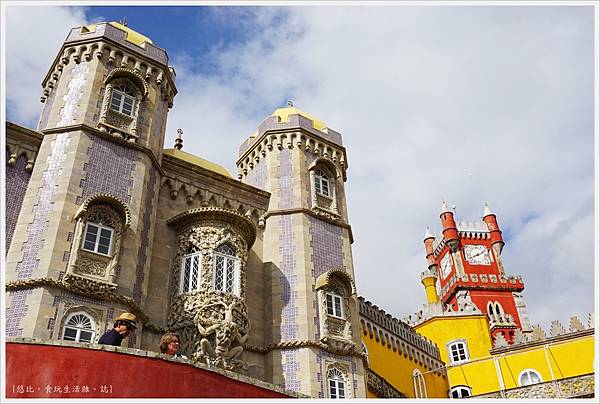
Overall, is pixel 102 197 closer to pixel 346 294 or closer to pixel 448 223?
pixel 346 294

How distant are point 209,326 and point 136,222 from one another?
3.86 meters

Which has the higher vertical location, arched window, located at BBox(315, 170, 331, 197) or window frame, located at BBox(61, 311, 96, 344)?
arched window, located at BBox(315, 170, 331, 197)

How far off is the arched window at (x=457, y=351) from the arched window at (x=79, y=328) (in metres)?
26.9

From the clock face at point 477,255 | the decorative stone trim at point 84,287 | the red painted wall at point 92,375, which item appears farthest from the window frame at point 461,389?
the clock face at point 477,255

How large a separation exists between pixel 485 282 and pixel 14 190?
163 feet

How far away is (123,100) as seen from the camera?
19.5 m

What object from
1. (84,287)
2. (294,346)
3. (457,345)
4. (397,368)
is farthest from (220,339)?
(457,345)

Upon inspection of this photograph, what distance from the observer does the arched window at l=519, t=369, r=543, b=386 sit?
98.5 feet

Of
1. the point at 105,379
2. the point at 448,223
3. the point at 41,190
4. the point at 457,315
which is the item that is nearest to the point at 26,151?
the point at 41,190

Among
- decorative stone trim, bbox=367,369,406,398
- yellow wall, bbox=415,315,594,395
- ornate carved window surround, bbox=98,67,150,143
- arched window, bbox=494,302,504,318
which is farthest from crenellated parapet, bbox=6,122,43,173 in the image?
arched window, bbox=494,302,504,318

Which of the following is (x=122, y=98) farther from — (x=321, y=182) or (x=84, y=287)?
(x=321, y=182)

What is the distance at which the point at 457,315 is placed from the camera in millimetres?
38219

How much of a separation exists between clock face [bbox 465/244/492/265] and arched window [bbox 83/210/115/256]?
164ft

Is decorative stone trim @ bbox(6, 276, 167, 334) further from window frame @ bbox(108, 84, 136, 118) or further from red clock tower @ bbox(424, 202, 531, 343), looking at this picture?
red clock tower @ bbox(424, 202, 531, 343)
